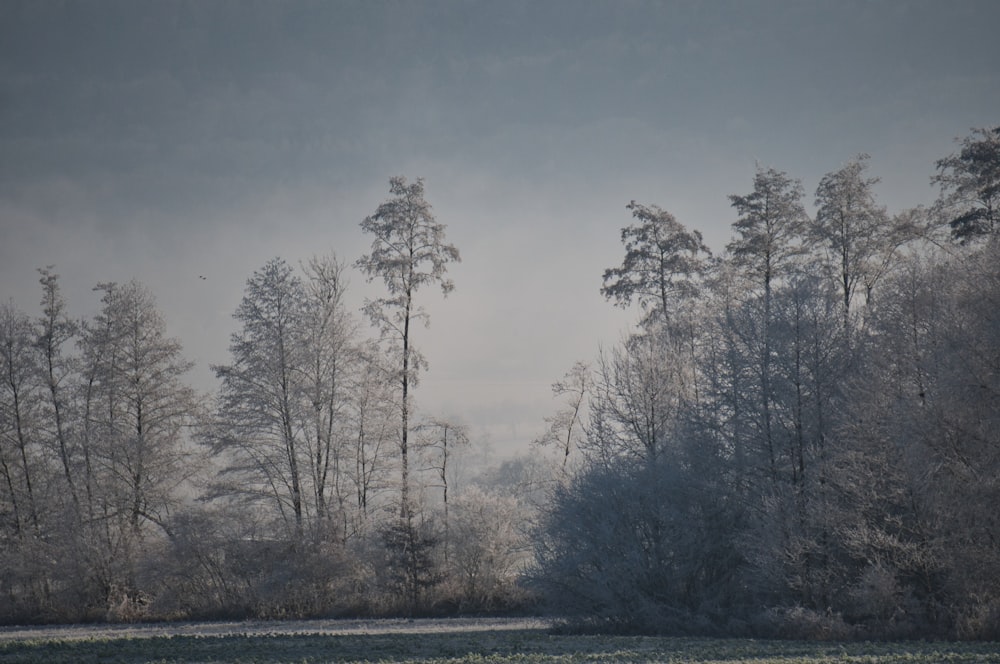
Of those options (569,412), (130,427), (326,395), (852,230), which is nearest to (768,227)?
(852,230)

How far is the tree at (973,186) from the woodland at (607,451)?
100 mm

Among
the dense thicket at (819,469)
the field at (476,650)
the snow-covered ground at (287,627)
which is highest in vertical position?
the dense thicket at (819,469)

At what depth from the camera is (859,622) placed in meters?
19.3

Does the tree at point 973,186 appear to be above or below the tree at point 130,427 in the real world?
above

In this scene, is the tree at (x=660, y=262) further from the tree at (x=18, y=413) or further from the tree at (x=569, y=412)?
the tree at (x=18, y=413)

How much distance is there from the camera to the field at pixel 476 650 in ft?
45.9

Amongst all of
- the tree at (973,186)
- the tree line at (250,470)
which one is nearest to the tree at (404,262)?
the tree line at (250,470)

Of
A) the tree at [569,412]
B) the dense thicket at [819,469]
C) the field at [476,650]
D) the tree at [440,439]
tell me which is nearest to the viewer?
the field at [476,650]

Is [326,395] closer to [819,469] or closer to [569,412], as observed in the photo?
[569,412]

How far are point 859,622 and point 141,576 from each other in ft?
90.3

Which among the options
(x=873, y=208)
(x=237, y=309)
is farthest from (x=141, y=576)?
(x=873, y=208)

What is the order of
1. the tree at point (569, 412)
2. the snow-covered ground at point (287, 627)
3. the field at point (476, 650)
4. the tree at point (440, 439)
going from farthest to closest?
the tree at point (569, 412) → the tree at point (440, 439) → the snow-covered ground at point (287, 627) → the field at point (476, 650)

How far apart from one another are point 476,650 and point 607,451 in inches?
424

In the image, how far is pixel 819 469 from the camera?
21094 mm
